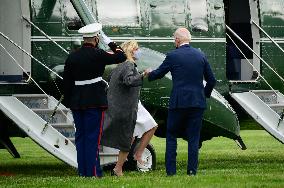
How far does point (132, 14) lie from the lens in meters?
20.8

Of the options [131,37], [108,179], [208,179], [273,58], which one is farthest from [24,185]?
[273,58]

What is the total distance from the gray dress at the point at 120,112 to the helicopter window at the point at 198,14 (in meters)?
4.15

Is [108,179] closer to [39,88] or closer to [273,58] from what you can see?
[39,88]

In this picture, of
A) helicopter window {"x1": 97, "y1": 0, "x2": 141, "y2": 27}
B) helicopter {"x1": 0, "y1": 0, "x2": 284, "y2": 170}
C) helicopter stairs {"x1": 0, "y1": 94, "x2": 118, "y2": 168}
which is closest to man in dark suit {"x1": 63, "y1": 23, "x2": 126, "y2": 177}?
helicopter stairs {"x1": 0, "y1": 94, "x2": 118, "y2": 168}

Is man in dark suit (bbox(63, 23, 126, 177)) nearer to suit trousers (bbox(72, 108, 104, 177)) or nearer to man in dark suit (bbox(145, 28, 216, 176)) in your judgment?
suit trousers (bbox(72, 108, 104, 177))

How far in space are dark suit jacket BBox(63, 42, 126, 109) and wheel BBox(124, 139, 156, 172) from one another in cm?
286

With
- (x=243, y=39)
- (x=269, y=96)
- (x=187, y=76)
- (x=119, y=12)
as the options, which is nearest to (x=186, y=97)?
(x=187, y=76)

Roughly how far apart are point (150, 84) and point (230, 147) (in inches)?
440

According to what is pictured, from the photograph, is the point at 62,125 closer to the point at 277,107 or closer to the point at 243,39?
the point at 277,107

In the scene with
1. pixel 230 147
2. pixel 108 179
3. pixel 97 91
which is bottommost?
pixel 230 147

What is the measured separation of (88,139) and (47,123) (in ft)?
6.98

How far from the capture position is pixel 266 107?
2083 centimetres

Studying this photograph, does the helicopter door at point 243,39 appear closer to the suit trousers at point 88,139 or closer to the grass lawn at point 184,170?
the grass lawn at point 184,170

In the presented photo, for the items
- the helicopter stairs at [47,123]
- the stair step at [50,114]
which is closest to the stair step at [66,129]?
the helicopter stairs at [47,123]
